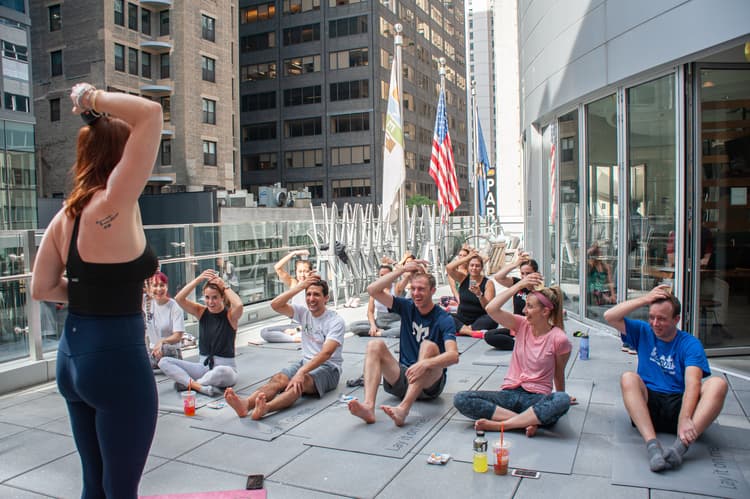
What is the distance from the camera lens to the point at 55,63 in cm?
4500

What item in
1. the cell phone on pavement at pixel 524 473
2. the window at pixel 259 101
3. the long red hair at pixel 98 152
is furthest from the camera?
the window at pixel 259 101

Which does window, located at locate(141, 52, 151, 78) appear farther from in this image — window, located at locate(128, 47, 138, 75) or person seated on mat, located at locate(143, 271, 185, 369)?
person seated on mat, located at locate(143, 271, 185, 369)

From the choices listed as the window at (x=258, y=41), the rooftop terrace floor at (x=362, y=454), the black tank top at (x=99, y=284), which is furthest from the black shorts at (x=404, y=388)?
the window at (x=258, y=41)

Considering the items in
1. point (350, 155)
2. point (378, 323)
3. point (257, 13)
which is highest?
point (257, 13)

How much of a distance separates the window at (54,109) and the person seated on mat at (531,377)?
45.6 m

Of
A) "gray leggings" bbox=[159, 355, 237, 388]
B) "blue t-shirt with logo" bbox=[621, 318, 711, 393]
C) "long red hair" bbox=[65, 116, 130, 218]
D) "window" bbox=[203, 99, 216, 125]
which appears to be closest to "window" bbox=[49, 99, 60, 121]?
"window" bbox=[203, 99, 216, 125]

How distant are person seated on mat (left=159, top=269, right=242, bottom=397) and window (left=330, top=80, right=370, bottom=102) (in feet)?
210

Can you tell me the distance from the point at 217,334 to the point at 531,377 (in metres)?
3.43

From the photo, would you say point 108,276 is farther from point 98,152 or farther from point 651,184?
point 651,184

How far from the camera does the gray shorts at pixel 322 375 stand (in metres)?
6.75

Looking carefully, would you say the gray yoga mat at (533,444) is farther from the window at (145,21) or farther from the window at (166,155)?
the window at (145,21)

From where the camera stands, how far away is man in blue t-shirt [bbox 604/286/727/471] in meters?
4.86

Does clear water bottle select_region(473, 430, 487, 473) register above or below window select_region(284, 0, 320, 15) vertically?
below

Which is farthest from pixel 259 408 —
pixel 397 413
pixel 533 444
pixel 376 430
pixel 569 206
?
pixel 569 206
